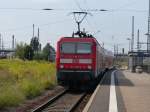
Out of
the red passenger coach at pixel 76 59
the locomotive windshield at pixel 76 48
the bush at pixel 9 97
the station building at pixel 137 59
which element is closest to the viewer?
the bush at pixel 9 97

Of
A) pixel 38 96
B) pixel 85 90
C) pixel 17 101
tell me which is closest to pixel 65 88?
pixel 85 90

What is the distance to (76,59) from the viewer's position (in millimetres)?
29781

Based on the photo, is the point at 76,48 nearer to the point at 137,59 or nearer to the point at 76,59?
the point at 76,59

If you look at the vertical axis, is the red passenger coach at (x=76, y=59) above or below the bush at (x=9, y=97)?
above

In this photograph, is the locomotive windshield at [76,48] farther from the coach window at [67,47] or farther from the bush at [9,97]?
the bush at [9,97]

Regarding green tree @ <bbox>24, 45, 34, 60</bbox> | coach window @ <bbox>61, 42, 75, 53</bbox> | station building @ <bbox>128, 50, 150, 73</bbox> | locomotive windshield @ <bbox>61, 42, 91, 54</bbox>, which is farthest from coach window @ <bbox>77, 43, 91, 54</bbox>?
green tree @ <bbox>24, 45, 34, 60</bbox>

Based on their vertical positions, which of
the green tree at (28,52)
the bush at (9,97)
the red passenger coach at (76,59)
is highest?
the green tree at (28,52)

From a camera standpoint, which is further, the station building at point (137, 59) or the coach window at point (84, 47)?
the station building at point (137, 59)

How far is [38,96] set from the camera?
1021 inches

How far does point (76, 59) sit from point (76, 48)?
0.75 m

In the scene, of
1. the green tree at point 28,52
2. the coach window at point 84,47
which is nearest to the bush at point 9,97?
the coach window at point 84,47

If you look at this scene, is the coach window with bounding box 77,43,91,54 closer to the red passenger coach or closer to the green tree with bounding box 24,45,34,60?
the red passenger coach

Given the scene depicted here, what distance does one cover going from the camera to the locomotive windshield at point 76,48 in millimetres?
30047

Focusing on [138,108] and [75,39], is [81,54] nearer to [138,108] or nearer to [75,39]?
[75,39]
